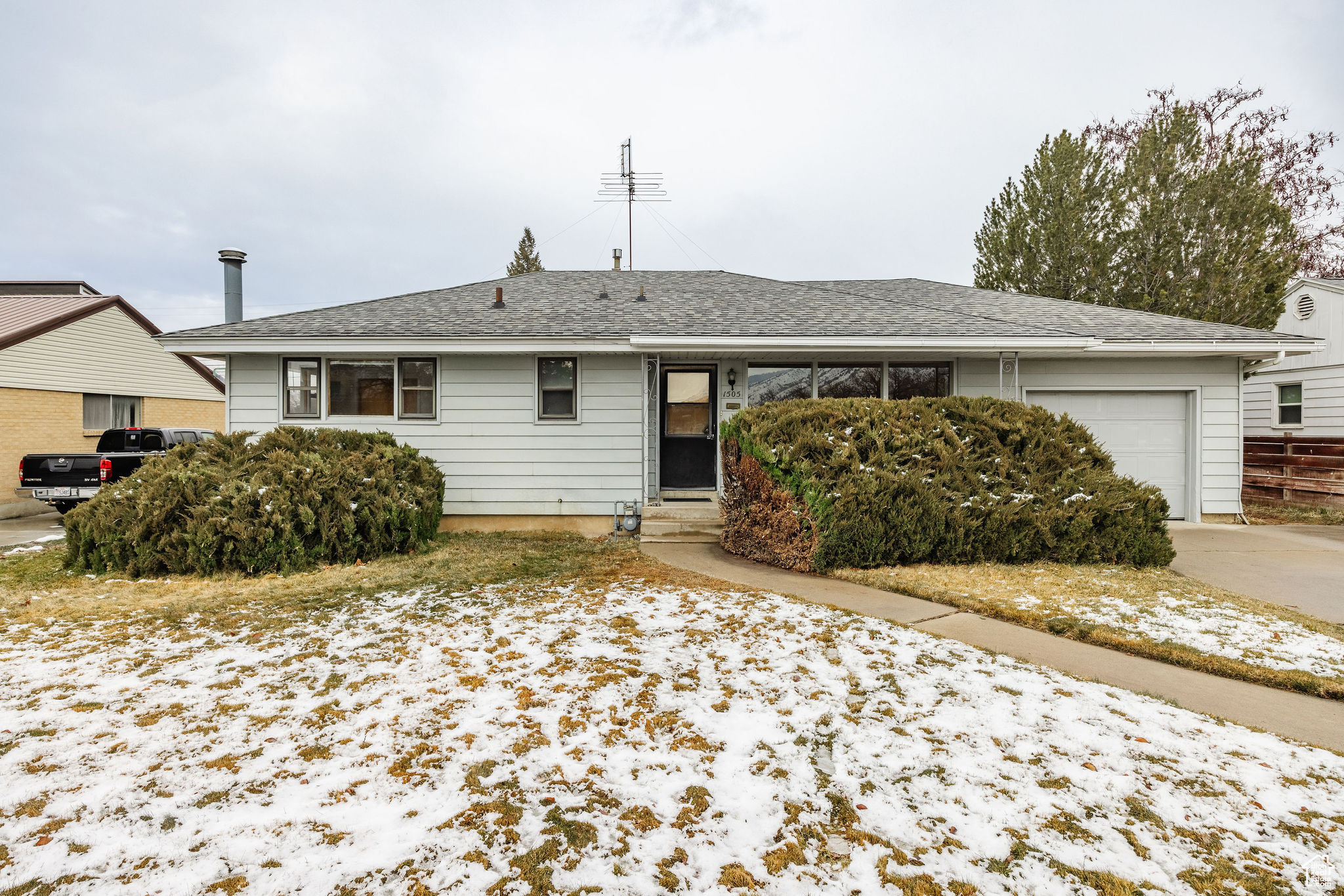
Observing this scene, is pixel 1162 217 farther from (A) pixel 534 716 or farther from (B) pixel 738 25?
(A) pixel 534 716

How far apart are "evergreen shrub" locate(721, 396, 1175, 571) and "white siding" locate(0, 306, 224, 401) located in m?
14.8

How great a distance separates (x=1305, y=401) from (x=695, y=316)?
14546 millimetres

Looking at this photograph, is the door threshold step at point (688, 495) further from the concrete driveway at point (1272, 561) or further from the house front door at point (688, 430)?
the concrete driveway at point (1272, 561)

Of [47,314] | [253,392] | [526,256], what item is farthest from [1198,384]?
[526,256]

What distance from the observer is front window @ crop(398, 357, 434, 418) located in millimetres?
8906

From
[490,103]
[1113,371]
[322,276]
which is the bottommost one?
[1113,371]

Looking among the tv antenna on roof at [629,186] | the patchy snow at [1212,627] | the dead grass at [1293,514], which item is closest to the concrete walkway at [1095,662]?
the patchy snow at [1212,627]

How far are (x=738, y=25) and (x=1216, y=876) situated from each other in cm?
1364

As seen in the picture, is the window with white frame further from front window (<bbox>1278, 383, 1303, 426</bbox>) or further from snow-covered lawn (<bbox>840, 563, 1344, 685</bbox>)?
front window (<bbox>1278, 383, 1303, 426</bbox>)

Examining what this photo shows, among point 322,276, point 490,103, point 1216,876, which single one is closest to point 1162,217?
point 490,103

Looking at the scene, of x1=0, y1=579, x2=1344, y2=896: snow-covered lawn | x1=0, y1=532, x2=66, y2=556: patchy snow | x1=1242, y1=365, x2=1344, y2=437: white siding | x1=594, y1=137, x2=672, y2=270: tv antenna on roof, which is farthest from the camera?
x1=594, y1=137, x2=672, y2=270: tv antenna on roof

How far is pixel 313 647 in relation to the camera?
4035mm

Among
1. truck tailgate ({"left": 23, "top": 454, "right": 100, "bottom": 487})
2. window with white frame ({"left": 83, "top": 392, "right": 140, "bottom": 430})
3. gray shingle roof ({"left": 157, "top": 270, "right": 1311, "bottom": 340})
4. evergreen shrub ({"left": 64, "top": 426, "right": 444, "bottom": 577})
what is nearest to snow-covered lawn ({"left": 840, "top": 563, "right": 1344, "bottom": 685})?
gray shingle roof ({"left": 157, "top": 270, "right": 1311, "bottom": 340})

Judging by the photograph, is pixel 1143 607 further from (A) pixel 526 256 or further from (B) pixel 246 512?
(A) pixel 526 256
